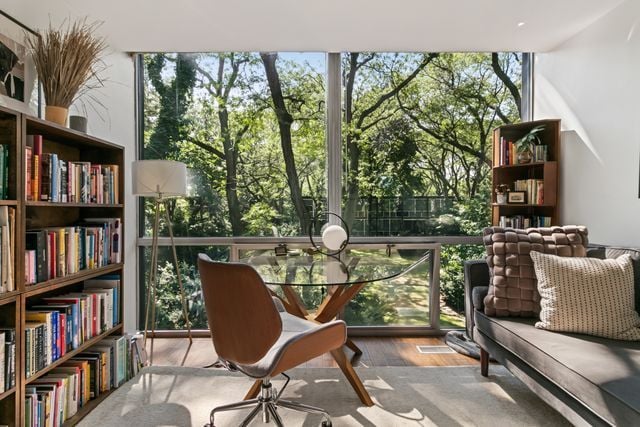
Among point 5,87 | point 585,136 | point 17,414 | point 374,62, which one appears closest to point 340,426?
point 17,414

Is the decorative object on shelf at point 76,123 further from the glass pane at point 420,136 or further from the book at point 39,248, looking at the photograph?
the glass pane at point 420,136

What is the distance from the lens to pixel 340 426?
79.3 inches

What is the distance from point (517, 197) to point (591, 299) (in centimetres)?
132

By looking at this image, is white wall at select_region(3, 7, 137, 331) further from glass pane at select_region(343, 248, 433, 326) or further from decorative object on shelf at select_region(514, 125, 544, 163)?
decorative object on shelf at select_region(514, 125, 544, 163)

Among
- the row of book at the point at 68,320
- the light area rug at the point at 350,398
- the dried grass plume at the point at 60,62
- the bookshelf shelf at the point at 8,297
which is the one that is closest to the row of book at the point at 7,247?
the bookshelf shelf at the point at 8,297

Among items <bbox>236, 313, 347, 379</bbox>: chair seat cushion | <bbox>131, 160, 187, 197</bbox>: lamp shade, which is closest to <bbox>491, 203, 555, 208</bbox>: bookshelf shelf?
<bbox>236, 313, 347, 379</bbox>: chair seat cushion

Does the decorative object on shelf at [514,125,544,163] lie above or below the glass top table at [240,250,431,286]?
above

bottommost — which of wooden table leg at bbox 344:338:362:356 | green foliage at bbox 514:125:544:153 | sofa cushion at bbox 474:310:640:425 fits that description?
wooden table leg at bbox 344:338:362:356

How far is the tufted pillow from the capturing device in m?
2.35

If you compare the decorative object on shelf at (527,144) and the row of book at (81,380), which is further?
the decorative object on shelf at (527,144)

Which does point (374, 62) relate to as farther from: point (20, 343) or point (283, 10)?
point (20, 343)

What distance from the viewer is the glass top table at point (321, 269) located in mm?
2176

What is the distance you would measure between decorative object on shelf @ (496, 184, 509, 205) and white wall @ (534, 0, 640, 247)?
0.44m

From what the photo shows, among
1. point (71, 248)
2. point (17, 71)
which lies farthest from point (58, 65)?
point (71, 248)
